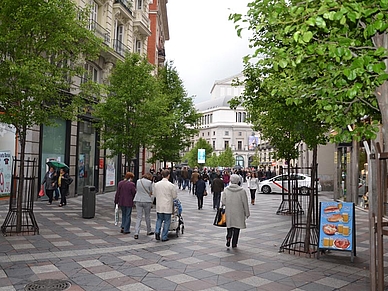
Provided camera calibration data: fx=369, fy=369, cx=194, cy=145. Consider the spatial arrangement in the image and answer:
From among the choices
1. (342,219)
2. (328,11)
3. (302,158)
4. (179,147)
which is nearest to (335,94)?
(328,11)

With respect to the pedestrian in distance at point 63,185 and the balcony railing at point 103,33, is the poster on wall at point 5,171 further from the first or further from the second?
the balcony railing at point 103,33

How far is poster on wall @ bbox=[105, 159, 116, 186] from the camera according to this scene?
24.0m

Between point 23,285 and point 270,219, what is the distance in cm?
1001

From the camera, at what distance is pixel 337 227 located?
796 centimetres

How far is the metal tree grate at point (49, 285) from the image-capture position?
18.8ft

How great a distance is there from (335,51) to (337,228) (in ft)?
16.3

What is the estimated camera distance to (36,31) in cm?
977

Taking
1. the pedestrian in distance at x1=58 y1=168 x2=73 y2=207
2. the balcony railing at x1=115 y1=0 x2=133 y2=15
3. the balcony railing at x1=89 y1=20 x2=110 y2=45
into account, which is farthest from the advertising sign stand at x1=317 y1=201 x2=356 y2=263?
the balcony railing at x1=115 y1=0 x2=133 y2=15

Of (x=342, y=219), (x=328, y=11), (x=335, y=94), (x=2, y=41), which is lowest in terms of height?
(x=342, y=219)

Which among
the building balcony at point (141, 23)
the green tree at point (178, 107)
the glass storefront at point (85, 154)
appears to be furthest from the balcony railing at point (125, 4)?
the glass storefront at point (85, 154)

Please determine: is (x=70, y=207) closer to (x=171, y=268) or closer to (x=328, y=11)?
(x=171, y=268)

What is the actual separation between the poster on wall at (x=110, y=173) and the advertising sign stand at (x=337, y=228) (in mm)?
17965

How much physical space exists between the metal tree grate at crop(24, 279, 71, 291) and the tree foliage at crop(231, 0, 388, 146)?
4.49 meters

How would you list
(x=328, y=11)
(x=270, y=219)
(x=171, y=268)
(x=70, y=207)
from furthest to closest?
(x=70, y=207) < (x=270, y=219) < (x=171, y=268) < (x=328, y=11)
